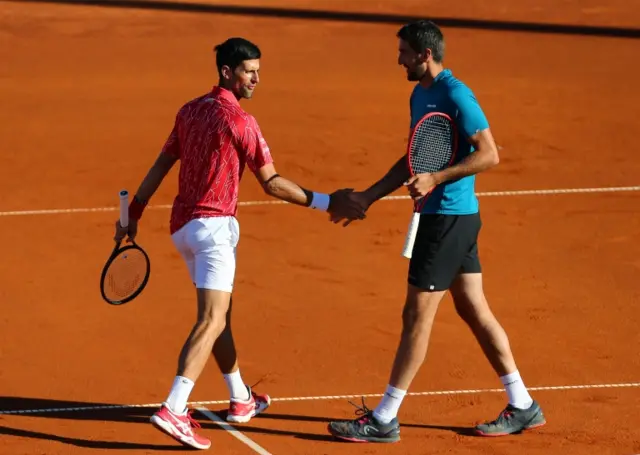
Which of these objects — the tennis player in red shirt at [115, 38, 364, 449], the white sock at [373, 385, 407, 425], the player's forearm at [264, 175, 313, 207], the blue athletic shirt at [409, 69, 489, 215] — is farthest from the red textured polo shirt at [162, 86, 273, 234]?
the white sock at [373, 385, 407, 425]

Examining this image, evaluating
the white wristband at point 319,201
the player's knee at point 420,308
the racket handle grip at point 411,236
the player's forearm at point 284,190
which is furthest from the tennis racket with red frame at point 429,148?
the player's forearm at point 284,190

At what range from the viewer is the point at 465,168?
7867 millimetres

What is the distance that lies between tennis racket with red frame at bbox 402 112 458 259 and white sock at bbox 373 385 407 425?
81 cm

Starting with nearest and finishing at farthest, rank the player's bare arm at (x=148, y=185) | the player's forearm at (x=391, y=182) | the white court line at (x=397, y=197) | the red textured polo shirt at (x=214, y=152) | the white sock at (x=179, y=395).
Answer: the white sock at (x=179, y=395) < the red textured polo shirt at (x=214, y=152) < the player's bare arm at (x=148, y=185) < the player's forearm at (x=391, y=182) < the white court line at (x=397, y=197)

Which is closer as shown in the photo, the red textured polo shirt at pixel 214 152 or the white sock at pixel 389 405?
the red textured polo shirt at pixel 214 152

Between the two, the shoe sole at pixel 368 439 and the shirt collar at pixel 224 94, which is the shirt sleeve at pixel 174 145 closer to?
the shirt collar at pixel 224 94

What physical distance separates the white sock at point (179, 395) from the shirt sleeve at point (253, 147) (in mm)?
1293

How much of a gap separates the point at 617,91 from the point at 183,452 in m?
11.2

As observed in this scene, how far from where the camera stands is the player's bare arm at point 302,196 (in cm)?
809

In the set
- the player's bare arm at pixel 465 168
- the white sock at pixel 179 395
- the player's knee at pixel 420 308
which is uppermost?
the player's bare arm at pixel 465 168

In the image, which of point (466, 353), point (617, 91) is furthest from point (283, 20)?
point (466, 353)

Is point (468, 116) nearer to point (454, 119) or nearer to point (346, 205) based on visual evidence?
point (454, 119)

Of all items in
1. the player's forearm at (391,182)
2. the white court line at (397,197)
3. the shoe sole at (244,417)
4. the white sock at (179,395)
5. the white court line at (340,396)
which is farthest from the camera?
the white court line at (397,197)

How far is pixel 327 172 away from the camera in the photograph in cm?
1444
